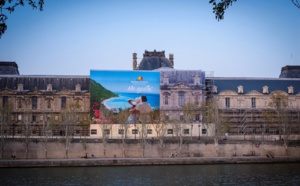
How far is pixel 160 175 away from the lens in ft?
165

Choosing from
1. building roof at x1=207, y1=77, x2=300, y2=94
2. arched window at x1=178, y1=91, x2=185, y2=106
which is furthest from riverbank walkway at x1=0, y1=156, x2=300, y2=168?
building roof at x1=207, y1=77, x2=300, y2=94

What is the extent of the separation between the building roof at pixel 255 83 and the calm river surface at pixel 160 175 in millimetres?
29353

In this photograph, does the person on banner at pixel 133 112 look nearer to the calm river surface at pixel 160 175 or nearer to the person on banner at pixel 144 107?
the person on banner at pixel 144 107

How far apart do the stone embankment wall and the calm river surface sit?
796cm

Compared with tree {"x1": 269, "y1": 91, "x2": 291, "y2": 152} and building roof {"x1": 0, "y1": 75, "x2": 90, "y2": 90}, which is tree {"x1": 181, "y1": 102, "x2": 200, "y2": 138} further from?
building roof {"x1": 0, "y1": 75, "x2": 90, "y2": 90}

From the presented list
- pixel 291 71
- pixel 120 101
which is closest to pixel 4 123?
pixel 120 101

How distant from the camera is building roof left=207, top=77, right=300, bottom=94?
87.1 meters

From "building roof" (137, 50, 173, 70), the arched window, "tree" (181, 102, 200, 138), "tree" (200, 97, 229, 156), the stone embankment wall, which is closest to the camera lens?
the stone embankment wall

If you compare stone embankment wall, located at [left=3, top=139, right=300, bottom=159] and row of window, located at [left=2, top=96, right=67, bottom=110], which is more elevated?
row of window, located at [left=2, top=96, right=67, bottom=110]

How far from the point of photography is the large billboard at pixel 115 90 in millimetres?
79125

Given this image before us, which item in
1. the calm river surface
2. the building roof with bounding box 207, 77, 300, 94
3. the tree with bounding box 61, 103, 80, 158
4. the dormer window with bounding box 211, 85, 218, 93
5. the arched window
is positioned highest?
the building roof with bounding box 207, 77, 300, 94

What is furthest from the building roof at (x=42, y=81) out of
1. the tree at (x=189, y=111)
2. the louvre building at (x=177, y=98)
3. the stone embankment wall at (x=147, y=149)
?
the stone embankment wall at (x=147, y=149)

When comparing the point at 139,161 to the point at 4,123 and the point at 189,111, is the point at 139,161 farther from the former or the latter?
the point at 4,123

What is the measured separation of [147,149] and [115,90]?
16.2 m
